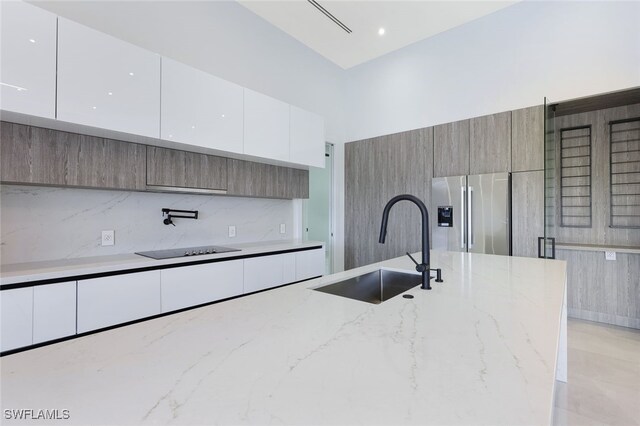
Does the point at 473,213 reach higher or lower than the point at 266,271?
higher

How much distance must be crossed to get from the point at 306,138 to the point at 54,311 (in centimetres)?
263

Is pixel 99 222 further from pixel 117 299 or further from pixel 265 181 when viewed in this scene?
pixel 265 181

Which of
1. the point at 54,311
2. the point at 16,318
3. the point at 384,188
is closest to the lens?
the point at 16,318

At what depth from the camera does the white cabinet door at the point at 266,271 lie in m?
2.61

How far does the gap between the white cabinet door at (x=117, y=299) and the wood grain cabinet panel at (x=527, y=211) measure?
10.8 feet

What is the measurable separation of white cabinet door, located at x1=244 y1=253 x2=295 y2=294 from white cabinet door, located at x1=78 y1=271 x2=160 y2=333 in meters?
0.77

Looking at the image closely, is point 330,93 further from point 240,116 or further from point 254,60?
point 240,116

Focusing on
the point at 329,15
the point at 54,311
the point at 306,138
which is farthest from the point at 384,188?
the point at 54,311

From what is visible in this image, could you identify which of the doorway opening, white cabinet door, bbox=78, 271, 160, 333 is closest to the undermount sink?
white cabinet door, bbox=78, 271, 160, 333

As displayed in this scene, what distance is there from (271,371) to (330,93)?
4.44m

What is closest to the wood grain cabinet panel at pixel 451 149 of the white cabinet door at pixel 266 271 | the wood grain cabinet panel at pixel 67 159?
the white cabinet door at pixel 266 271

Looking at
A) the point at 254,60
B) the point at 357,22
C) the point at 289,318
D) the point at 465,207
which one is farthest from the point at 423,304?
the point at 357,22

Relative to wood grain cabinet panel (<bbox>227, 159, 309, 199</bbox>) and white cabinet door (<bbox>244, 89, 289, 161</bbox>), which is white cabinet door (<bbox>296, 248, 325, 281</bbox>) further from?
white cabinet door (<bbox>244, 89, 289, 161</bbox>)

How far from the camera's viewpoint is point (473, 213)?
3.21 metres
